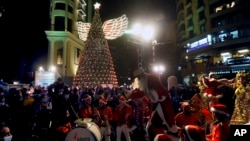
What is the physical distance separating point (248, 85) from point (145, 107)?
3914mm

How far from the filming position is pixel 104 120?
27.7ft

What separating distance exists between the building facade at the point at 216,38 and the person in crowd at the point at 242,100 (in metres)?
21.6

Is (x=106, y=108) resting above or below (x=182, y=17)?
below

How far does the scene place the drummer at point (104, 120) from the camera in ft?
27.3

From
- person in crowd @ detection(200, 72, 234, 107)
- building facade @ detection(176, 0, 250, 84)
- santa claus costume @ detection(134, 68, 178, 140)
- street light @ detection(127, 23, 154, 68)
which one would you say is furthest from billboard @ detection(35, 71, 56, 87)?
building facade @ detection(176, 0, 250, 84)

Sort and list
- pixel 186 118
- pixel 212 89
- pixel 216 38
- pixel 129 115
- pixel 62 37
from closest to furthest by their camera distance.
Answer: pixel 186 118, pixel 212 89, pixel 129 115, pixel 62 37, pixel 216 38

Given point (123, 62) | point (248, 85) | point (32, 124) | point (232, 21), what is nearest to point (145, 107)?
point (248, 85)

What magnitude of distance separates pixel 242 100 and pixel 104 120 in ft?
14.5

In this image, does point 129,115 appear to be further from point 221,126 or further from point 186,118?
point 221,126

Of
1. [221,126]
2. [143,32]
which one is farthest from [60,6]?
[221,126]

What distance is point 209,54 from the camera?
138ft

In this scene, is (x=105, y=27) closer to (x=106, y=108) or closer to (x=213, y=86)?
(x=106, y=108)

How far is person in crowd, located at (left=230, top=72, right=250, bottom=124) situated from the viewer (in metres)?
6.82

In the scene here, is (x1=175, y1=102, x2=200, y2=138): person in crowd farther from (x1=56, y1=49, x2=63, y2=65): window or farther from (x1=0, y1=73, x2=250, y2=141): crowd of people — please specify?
(x1=56, y1=49, x2=63, y2=65): window
